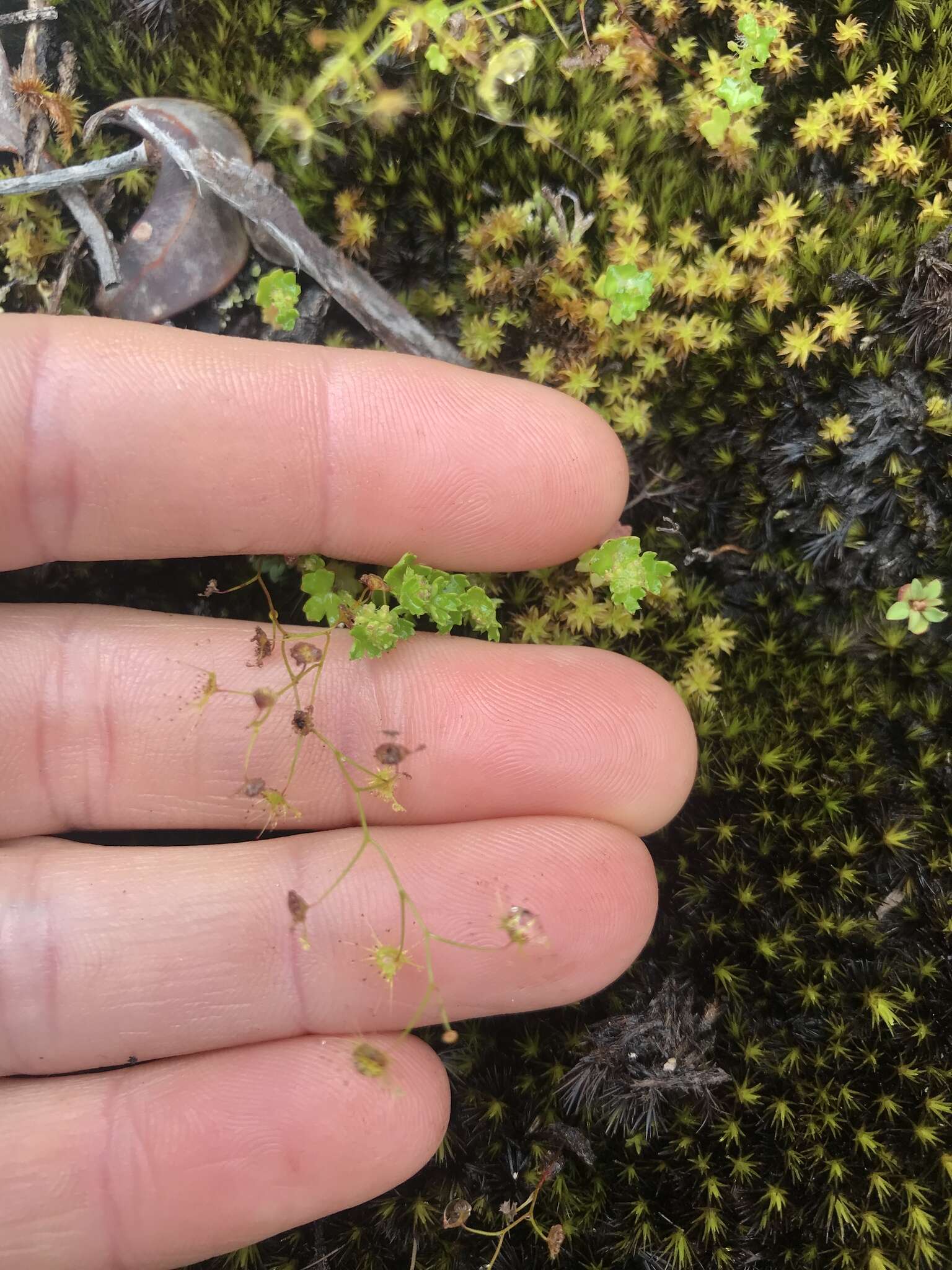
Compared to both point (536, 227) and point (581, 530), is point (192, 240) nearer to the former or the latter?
→ point (536, 227)

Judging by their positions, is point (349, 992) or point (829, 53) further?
point (829, 53)

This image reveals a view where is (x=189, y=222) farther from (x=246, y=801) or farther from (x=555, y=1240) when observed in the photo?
(x=555, y=1240)

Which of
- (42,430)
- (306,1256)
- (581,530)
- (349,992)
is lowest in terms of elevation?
(306,1256)

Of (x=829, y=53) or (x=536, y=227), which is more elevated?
(x=829, y=53)

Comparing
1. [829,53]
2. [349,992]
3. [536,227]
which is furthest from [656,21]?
[349,992]

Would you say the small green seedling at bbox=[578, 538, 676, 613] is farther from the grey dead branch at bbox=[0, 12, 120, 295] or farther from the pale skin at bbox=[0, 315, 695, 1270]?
the grey dead branch at bbox=[0, 12, 120, 295]

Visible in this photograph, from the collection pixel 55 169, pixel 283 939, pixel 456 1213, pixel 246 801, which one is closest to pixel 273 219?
pixel 55 169

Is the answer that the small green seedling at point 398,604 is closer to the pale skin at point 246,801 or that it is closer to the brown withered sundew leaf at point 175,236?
the pale skin at point 246,801
